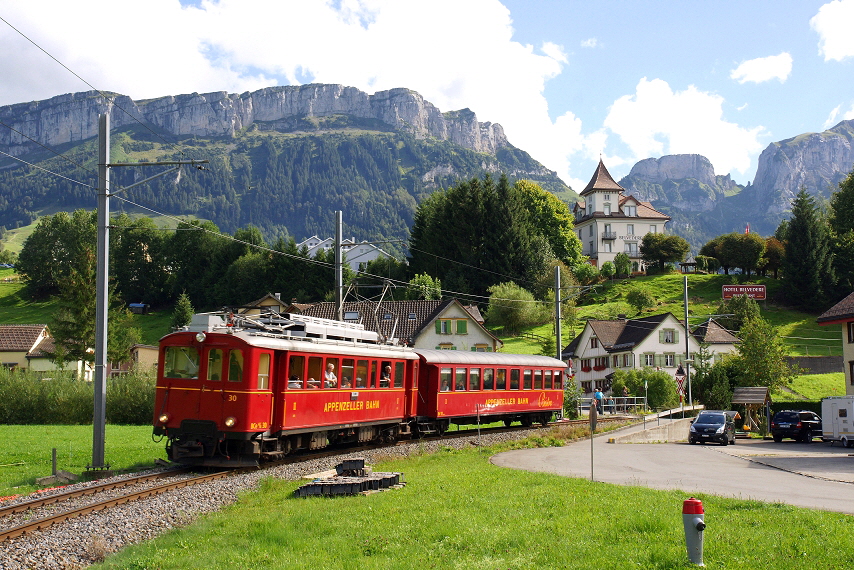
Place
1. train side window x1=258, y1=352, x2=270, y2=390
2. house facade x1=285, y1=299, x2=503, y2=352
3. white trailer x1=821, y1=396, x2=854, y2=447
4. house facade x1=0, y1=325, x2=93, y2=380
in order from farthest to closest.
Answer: house facade x1=0, y1=325, x2=93, y2=380 → house facade x1=285, y1=299, x2=503, y2=352 → white trailer x1=821, y1=396, x2=854, y2=447 → train side window x1=258, y1=352, x2=270, y2=390

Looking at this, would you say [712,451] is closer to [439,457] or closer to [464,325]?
[439,457]

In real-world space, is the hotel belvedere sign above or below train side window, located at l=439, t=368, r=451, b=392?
above

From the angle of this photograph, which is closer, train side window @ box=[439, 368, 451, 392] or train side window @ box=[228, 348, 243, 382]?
train side window @ box=[228, 348, 243, 382]

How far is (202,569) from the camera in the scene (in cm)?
861

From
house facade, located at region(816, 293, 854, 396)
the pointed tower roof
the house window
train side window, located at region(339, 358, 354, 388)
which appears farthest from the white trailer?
the pointed tower roof

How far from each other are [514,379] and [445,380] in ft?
17.7

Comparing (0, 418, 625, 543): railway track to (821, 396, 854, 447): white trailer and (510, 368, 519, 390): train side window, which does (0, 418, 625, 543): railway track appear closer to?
(510, 368, 519, 390): train side window

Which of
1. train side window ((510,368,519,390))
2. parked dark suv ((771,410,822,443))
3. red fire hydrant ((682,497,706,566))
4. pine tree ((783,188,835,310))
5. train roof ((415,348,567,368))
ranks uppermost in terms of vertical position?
pine tree ((783,188,835,310))

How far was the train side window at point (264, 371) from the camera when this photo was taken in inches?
681

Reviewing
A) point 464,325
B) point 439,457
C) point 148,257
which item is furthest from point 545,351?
point 148,257

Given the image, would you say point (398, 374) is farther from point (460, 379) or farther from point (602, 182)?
Result: point (602, 182)

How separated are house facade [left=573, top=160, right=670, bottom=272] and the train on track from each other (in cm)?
9564

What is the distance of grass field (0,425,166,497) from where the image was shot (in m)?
18.0

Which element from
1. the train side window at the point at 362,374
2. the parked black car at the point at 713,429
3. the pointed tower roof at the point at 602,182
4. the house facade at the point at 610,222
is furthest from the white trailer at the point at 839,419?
the pointed tower roof at the point at 602,182
